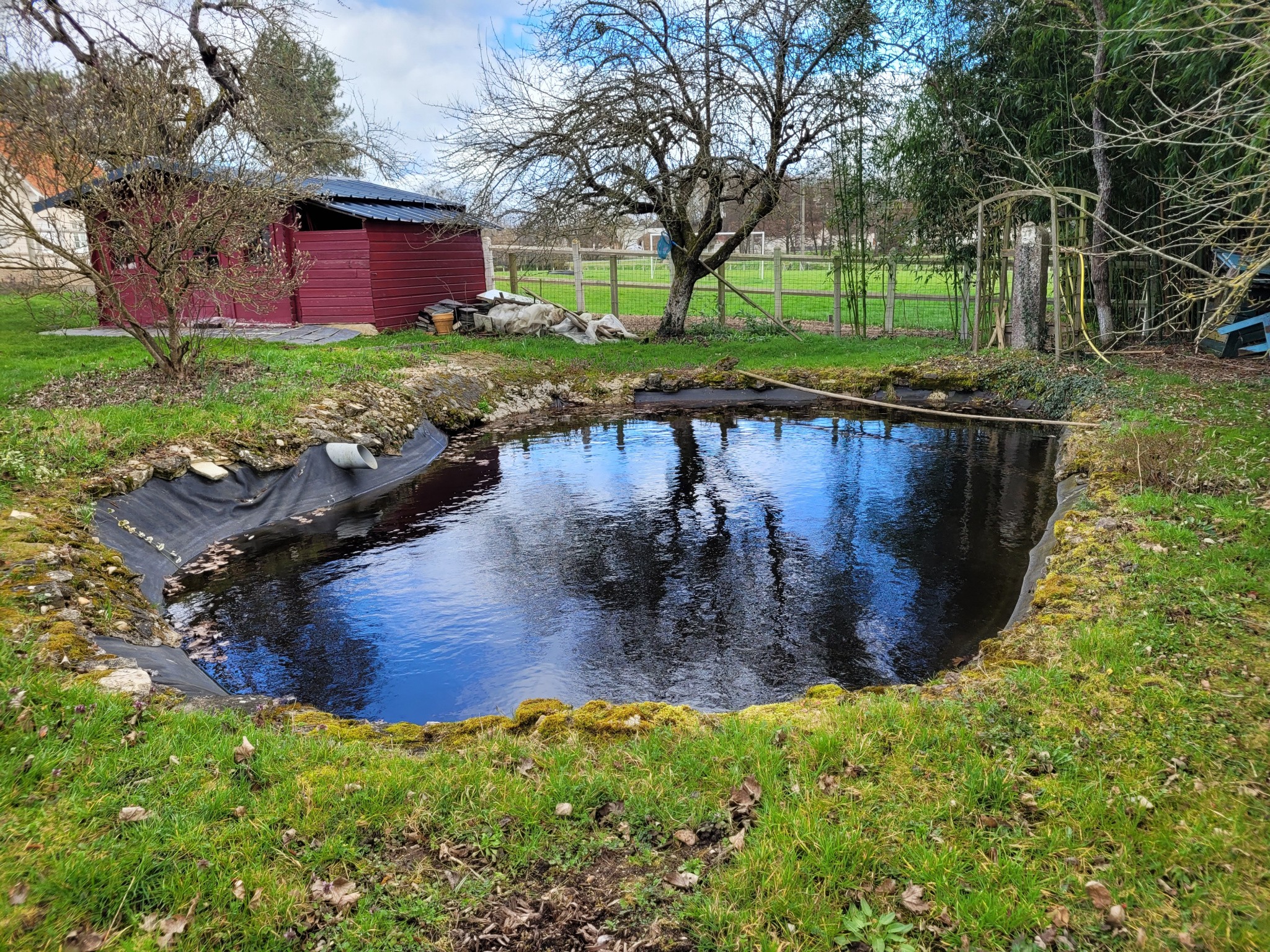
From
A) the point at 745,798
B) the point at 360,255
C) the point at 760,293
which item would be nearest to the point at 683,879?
Result: the point at 745,798

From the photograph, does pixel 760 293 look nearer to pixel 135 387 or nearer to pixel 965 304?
pixel 965 304

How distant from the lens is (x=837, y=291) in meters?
15.8

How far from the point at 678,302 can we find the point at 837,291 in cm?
313

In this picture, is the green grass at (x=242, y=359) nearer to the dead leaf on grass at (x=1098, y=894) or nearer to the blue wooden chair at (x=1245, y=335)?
the blue wooden chair at (x=1245, y=335)

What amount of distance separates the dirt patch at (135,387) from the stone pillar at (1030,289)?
418 inches

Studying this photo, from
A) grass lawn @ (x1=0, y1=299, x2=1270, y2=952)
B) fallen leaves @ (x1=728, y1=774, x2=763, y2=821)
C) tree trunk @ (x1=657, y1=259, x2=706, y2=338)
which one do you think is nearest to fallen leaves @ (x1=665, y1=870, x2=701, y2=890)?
grass lawn @ (x1=0, y1=299, x2=1270, y2=952)

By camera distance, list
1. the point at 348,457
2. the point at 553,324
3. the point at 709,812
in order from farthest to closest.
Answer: the point at 553,324
the point at 348,457
the point at 709,812

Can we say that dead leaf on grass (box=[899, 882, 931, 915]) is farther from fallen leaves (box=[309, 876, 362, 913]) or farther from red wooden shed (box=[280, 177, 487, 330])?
red wooden shed (box=[280, 177, 487, 330])

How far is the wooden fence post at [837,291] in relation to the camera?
1541 cm

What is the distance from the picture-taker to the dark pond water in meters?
4.82

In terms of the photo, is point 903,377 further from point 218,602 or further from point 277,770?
point 277,770

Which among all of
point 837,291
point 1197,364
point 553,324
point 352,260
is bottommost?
point 1197,364

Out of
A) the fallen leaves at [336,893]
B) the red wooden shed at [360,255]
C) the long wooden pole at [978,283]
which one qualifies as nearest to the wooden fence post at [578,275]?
the red wooden shed at [360,255]

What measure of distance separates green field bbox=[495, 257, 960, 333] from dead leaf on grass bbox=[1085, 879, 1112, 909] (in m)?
13.8
